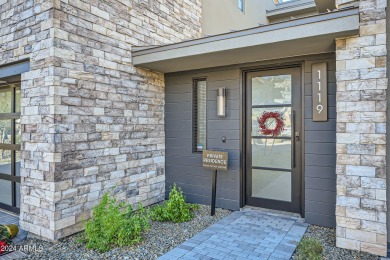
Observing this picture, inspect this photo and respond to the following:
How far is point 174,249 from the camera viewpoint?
3047 millimetres

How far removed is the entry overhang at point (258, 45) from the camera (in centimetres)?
293

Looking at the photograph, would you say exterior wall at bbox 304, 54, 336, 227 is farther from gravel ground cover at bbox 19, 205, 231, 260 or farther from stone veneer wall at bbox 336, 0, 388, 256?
Answer: gravel ground cover at bbox 19, 205, 231, 260

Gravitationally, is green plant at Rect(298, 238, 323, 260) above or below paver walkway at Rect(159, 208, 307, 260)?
above

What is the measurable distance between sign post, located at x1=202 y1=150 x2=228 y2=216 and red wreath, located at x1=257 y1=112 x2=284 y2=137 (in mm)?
730

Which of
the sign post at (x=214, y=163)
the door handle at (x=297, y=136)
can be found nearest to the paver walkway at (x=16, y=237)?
the sign post at (x=214, y=163)

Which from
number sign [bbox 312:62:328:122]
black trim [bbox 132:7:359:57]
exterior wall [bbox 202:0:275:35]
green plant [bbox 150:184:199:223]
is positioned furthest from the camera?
exterior wall [bbox 202:0:275:35]

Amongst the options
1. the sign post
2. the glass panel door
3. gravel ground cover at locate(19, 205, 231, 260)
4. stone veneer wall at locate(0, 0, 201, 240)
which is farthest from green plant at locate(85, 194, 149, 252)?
the glass panel door

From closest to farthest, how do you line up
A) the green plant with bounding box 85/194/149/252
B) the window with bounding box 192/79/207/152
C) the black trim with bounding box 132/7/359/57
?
the black trim with bounding box 132/7/359/57, the green plant with bounding box 85/194/149/252, the window with bounding box 192/79/207/152

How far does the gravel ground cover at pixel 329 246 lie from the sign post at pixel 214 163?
1.34 meters

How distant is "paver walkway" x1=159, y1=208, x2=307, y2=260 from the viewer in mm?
2930

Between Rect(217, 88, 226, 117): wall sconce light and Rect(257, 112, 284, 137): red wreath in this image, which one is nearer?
Rect(257, 112, 284, 137): red wreath

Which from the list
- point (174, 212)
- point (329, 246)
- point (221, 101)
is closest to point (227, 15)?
point (221, 101)

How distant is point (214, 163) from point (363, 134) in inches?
77.7

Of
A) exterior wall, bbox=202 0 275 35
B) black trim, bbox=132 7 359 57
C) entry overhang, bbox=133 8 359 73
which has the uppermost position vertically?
exterior wall, bbox=202 0 275 35
